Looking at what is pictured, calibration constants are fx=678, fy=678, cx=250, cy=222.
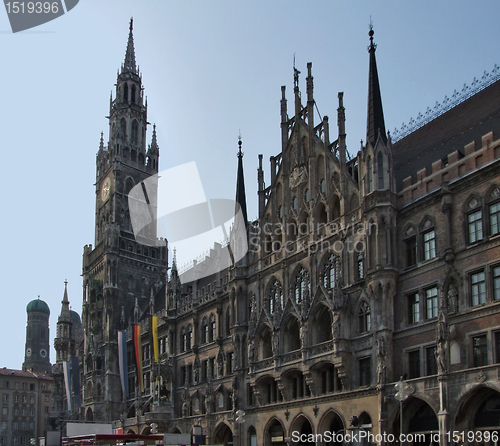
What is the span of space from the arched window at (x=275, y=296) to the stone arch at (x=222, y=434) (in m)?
9.97

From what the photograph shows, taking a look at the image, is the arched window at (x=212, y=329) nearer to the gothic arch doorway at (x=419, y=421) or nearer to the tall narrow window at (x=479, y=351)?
the gothic arch doorway at (x=419, y=421)

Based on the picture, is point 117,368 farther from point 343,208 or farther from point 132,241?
point 343,208

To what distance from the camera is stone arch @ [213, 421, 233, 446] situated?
159 feet

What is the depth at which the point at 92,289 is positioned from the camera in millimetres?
77438

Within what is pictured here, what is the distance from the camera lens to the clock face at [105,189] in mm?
82188

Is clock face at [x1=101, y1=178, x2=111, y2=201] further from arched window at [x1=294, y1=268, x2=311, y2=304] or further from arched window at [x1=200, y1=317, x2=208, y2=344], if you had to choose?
arched window at [x1=294, y1=268, x2=311, y2=304]

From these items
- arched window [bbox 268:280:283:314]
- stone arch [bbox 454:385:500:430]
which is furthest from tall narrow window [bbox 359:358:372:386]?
arched window [bbox 268:280:283:314]

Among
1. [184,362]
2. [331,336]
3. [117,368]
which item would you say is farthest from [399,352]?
[117,368]

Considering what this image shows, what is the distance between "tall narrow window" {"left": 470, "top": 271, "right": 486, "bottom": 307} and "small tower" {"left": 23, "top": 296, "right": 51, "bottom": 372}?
12520cm

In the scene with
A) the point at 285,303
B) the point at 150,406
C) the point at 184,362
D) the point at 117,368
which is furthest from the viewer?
the point at 117,368

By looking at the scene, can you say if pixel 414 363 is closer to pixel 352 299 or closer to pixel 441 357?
pixel 441 357

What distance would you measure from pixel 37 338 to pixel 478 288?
13099cm

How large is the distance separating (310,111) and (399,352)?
1790 cm

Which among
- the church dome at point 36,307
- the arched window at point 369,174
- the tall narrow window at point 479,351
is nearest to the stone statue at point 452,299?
the tall narrow window at point 479,351
